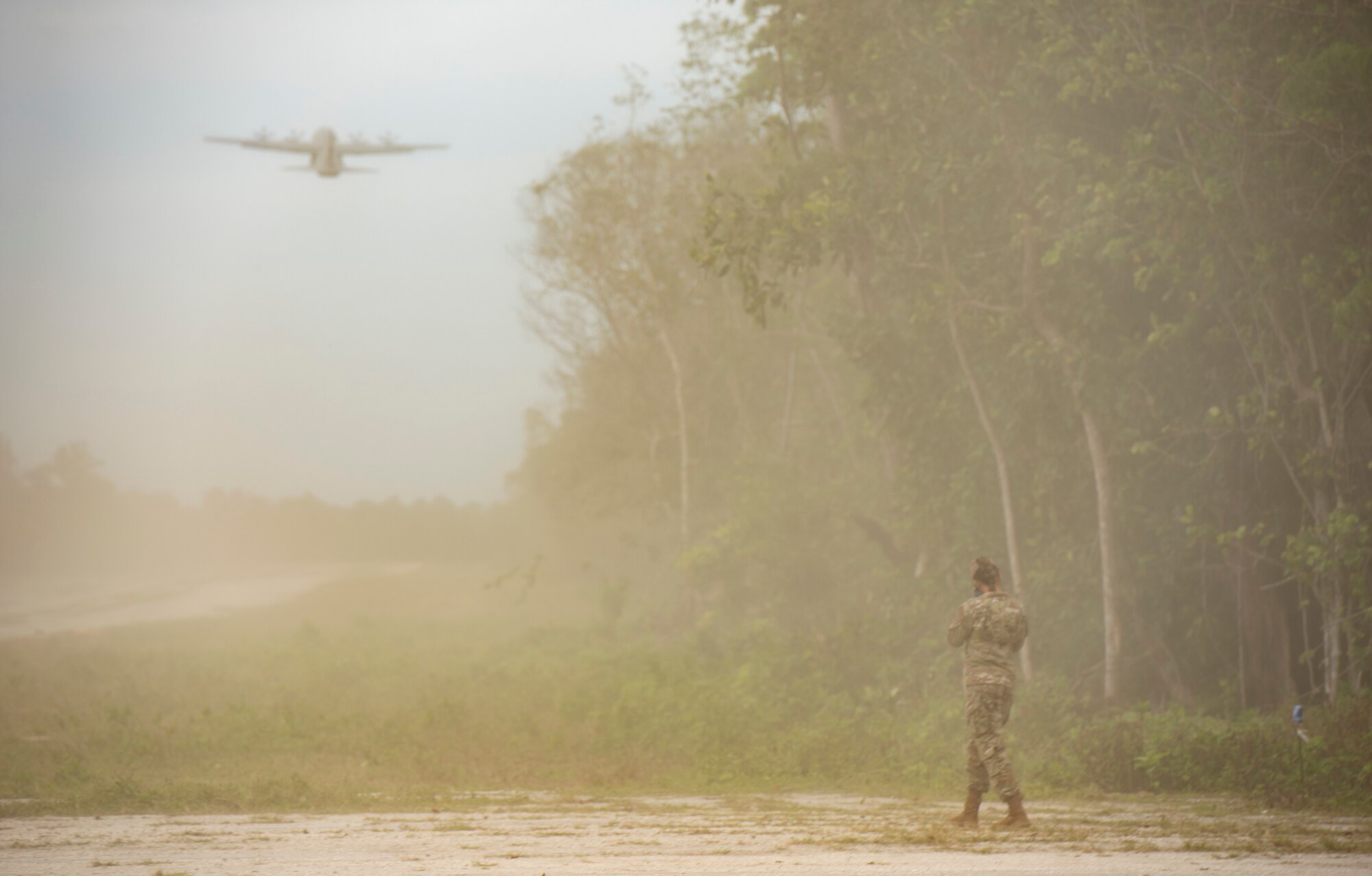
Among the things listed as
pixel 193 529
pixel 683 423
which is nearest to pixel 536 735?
pixel 683 423

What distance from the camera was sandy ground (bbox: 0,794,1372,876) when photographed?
654 centimetres

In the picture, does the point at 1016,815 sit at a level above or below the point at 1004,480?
below

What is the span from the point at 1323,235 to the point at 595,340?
23.3 metres

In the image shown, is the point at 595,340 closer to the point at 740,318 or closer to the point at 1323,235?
the point at 740,318

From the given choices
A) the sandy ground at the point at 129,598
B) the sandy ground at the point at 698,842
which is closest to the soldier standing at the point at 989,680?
the sandy ground at the point at 698,842

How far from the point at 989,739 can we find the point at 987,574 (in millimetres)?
1090

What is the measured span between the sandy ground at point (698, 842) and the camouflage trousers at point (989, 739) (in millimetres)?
333

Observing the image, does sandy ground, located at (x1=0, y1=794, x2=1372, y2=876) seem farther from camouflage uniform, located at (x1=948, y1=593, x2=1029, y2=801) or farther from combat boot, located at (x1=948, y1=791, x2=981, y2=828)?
camouflage uniform, located at (x1=948, y1=593, x2=1029, y2=801)

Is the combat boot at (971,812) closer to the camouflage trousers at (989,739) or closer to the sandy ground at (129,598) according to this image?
the camouflage trousers at (989,739)

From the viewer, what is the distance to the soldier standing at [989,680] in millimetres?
7820

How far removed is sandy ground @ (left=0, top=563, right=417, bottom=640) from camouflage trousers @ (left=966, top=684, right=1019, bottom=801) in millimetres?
18630

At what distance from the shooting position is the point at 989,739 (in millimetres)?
7816

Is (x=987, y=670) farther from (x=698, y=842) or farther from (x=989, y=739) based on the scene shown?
(x=698, y=842)

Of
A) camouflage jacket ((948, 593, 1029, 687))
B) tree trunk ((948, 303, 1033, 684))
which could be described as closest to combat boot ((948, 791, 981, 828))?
camouflage jacket ((948, 593, 1029, 687))
